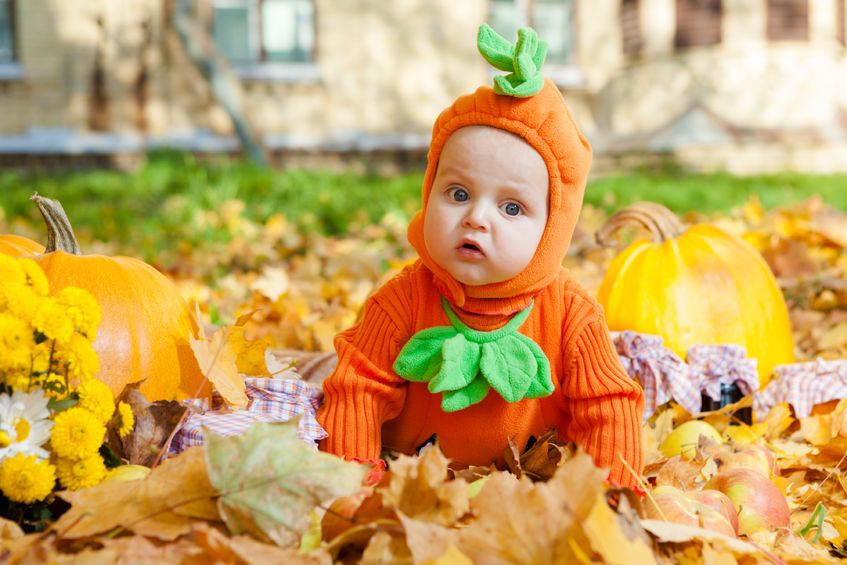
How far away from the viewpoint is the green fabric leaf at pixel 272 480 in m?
1.31

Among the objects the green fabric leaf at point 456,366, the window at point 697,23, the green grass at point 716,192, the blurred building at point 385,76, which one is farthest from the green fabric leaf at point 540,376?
the window at point 697,23

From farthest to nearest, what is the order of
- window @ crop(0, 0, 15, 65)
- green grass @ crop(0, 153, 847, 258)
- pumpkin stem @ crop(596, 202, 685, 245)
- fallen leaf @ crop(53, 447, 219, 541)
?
1. window @ crop(0, 0, 15, 65)
2. green grass @ crop(0, 153, 847, 258)
3. pumpkin stem @ crop(596, 202, 685, 245)
4. fallen leaf @ crop(53, 447, 219, 541)

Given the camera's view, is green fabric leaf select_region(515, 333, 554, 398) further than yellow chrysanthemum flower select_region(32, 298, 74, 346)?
Yes

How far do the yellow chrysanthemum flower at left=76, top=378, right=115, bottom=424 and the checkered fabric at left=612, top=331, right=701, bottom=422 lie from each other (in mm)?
1376

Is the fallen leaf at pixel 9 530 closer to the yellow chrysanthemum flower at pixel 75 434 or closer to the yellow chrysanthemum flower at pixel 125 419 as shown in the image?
the yellow chrysanthemum flower at pixel 75 434

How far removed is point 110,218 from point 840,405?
4923 mm

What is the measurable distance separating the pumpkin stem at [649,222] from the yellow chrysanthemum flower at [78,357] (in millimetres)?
1713

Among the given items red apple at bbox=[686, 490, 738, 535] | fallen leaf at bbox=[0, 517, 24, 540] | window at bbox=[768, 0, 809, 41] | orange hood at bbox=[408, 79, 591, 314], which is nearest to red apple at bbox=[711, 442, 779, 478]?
red apple at bbox=[686, 490, 738, 535]

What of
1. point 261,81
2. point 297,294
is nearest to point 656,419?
point 297,294

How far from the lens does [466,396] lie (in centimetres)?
180

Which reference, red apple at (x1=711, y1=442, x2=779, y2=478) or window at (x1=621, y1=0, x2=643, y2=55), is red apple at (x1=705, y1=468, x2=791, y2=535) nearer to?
red apple at (x1=711, y1=442, x2=779, y2=478)

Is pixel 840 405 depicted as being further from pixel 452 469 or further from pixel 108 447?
pixel 108 447

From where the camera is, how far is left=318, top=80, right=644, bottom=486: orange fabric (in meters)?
1.73

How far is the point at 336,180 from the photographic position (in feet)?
24.7
